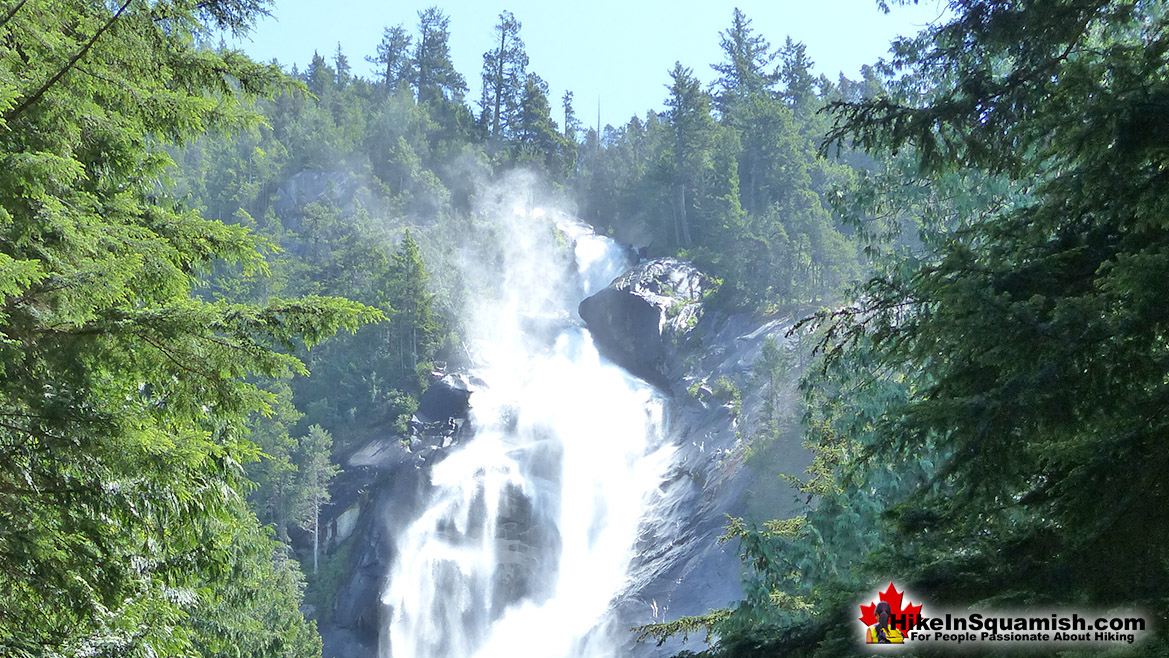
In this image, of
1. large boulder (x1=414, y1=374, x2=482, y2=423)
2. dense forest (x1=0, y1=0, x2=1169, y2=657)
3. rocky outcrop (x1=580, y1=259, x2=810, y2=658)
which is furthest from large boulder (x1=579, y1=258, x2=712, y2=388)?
dense forest (x1=0, y1=0, x2=1169, y2=657)

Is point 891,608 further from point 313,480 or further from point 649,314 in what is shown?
point 649,314

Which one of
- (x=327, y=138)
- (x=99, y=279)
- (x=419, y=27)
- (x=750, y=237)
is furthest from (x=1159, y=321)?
A: (x=419, y=27)

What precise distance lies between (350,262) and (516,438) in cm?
1830

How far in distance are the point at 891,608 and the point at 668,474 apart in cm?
3433

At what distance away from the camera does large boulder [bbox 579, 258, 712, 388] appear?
46812 mm

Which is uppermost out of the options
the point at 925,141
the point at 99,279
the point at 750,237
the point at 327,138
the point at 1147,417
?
the point at 327,138

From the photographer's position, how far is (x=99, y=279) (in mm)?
4645

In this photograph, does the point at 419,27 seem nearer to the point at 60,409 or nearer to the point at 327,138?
the point at 327,138

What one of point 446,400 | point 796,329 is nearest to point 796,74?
point 446,400

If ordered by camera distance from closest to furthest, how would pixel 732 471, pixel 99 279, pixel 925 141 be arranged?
pixel 99 279 → pixel 925 141 → pixel 732 471

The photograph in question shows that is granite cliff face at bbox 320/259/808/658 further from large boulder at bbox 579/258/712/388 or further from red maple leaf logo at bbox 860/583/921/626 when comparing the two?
red maple leaf logo at bbox 860/583/921/626

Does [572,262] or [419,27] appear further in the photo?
[419,27]

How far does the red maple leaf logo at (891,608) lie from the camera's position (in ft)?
13.9

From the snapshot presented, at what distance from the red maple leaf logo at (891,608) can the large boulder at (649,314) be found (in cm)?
4111
